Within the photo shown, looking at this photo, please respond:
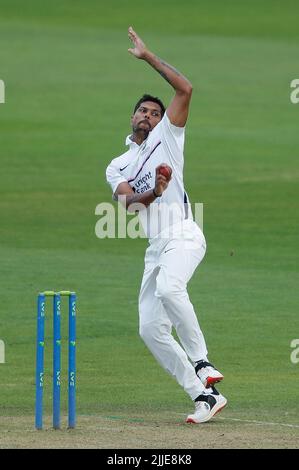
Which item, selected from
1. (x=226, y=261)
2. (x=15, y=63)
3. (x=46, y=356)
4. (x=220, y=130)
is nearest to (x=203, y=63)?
(x=15, y=63)

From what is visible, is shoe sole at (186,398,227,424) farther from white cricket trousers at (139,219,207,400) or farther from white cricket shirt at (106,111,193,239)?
white cricket shirt at (106,111,193,239)

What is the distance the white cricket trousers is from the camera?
10.3 meters

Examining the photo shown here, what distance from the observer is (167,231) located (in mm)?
10586

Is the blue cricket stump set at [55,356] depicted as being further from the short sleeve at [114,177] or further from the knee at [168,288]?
the short sleeve at [114,177]

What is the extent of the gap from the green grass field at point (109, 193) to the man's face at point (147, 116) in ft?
7.28

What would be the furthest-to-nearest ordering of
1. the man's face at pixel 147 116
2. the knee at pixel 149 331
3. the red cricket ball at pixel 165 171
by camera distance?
1. the man's face at pixel 147 116
2. the knee at pixel 149 331
3. the red cricket ball at pixel 165 171

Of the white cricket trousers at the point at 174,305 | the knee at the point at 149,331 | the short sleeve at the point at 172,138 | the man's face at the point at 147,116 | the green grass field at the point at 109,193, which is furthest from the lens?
the green grass field at the point at 109,193

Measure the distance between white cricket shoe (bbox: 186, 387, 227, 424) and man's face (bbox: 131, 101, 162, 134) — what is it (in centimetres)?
213

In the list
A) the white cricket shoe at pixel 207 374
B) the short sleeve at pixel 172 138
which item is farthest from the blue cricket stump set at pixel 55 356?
the short sleeve at pixel 172 138

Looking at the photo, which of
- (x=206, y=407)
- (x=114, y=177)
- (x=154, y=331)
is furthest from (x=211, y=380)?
(x=114, y=177)

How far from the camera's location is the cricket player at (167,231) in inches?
406

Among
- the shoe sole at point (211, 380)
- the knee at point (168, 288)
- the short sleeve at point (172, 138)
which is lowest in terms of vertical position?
the shoe sole at point (211, 380)

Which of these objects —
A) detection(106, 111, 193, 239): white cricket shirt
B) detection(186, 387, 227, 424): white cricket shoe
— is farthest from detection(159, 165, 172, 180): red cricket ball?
detection(186, 387, 227, 424): white cricket shoe
